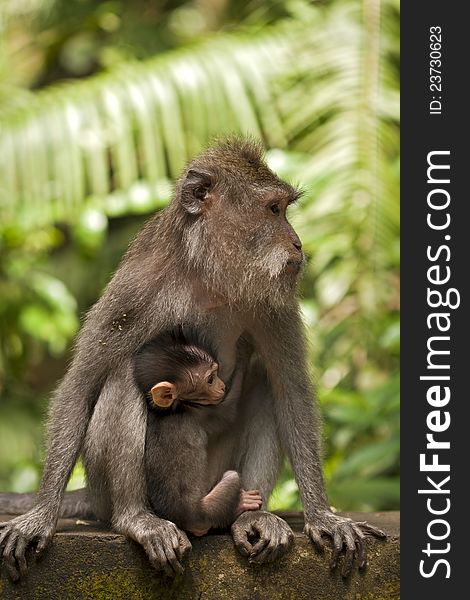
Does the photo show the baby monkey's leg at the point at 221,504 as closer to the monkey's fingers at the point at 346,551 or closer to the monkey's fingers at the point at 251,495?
the monkey's fingers at the point at 251,495

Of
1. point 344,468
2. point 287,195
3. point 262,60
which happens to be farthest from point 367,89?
point 287,195

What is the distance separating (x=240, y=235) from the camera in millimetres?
5570

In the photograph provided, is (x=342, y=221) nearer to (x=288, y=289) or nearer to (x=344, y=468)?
(x=344, y=468)

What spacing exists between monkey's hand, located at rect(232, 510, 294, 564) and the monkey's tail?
114cm

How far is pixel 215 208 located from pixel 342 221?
4.09 meters

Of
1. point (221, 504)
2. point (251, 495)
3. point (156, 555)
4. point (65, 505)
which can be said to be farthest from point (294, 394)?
point (65, 505)

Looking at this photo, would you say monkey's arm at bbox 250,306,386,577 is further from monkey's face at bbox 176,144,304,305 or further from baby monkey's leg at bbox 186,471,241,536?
baby monkey's leg at bbox 186,471,241,536

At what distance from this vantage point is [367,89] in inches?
400

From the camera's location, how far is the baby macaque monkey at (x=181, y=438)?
5.29 meters

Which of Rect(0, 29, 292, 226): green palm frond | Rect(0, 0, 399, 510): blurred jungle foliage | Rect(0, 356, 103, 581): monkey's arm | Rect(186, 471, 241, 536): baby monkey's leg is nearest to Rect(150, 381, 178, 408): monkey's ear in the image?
Rect(0, 356, 103, 581): monkey's arm

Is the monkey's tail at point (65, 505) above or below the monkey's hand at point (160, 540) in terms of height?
above

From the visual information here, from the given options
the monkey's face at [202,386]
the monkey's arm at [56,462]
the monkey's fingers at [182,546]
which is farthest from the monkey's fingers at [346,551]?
the monkey's arm at [56,462]

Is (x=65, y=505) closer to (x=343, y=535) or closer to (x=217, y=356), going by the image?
(x=217, y=356)

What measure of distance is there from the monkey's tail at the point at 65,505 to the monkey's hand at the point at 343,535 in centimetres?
138
